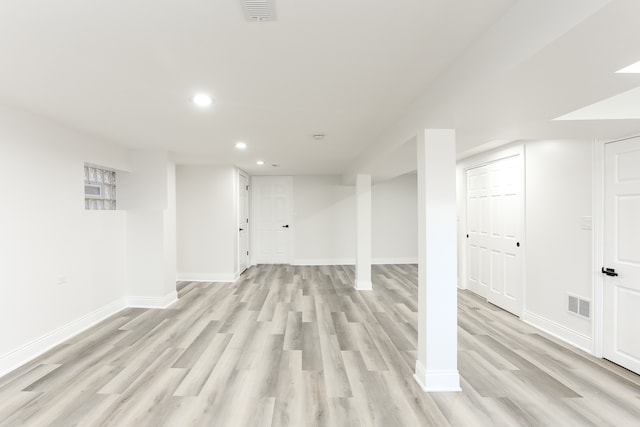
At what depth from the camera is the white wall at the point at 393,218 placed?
756 cm

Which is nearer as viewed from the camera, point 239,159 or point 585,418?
point 585,418

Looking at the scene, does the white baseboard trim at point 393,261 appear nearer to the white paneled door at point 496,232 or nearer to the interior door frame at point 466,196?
the interior door frame at point 466,196

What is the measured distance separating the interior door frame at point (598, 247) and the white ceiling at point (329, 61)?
28 centimetres

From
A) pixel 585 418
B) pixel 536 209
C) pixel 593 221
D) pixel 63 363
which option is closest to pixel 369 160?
pixel 536 209

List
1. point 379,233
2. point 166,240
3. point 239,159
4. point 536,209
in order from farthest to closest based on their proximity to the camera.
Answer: point 379,233 → point 239,159 → point 166,240 → point 536,209

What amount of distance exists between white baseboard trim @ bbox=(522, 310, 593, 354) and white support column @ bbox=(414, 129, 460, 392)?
173 centimetres

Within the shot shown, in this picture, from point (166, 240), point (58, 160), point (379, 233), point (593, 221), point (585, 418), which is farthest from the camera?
point (379, 233)

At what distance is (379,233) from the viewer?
7566 millimetres

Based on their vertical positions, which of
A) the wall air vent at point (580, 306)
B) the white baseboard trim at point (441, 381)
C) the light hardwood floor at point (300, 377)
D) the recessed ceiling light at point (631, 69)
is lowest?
the light hardwood floor at point (300, 377)

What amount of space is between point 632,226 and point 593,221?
0.30m

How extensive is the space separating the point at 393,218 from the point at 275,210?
303 cm

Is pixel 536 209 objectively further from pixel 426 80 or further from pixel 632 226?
pixel 426 80

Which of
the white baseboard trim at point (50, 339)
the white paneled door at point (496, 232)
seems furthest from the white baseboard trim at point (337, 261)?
the white baseboard trim at point (50, 339)

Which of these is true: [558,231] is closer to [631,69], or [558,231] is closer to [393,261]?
[631,69]
